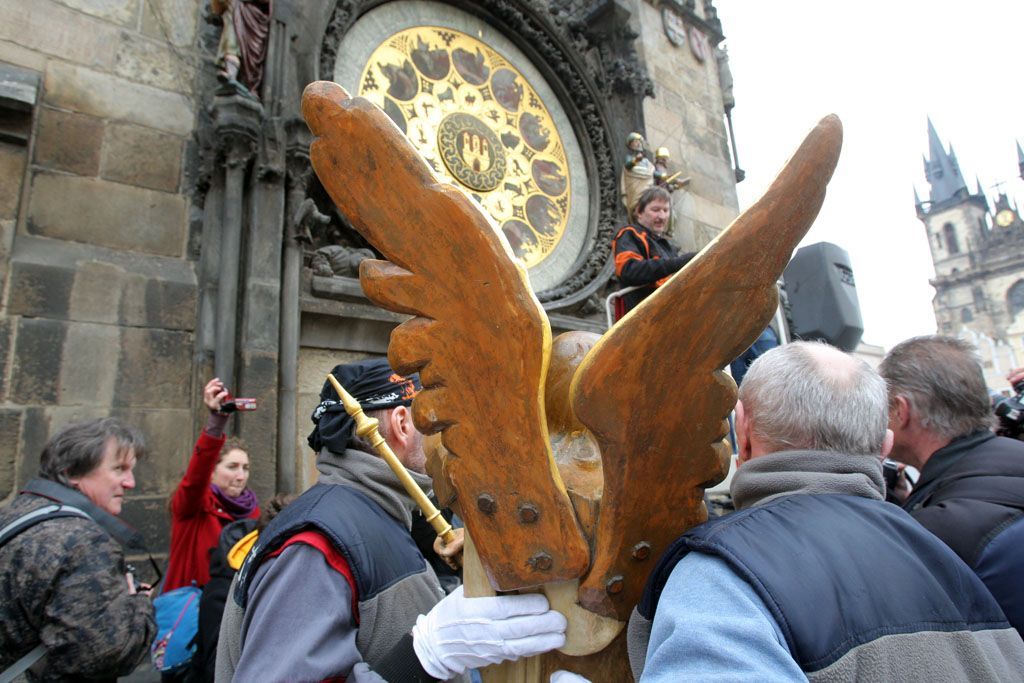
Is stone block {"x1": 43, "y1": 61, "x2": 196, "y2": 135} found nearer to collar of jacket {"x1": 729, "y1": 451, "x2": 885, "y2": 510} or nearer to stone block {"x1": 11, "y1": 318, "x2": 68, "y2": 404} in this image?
stone block {"x1": 11, "y1": 318, "x2": 68, "y2": 404}

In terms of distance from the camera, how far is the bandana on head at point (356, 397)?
60.6 inches

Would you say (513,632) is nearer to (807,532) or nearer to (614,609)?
(614,609)

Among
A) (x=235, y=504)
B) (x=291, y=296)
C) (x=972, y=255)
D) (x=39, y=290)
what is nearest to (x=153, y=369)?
(x=39, y=290)

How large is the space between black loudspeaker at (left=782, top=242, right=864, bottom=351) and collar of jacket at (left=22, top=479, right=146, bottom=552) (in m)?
3.33

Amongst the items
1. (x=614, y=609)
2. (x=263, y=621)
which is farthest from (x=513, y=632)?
(x=263, y=621)

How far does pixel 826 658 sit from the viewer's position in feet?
2.60

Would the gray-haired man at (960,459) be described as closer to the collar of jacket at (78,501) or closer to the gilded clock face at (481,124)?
the collar of jacket at (78,501)

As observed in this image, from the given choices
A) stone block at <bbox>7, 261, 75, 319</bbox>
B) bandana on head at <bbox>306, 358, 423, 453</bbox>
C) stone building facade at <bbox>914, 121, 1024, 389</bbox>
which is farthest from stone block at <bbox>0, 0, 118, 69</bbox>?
stone building facade at <bbox>914, 121, 1024, 389</bbox>

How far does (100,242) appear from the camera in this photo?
3.55 m

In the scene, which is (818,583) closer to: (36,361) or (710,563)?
(710,563)

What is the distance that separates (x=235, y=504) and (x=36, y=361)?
1.23 m

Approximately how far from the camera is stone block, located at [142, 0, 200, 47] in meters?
4.03

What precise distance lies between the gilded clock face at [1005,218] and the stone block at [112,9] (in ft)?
227

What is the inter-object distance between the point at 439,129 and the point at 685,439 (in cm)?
498
